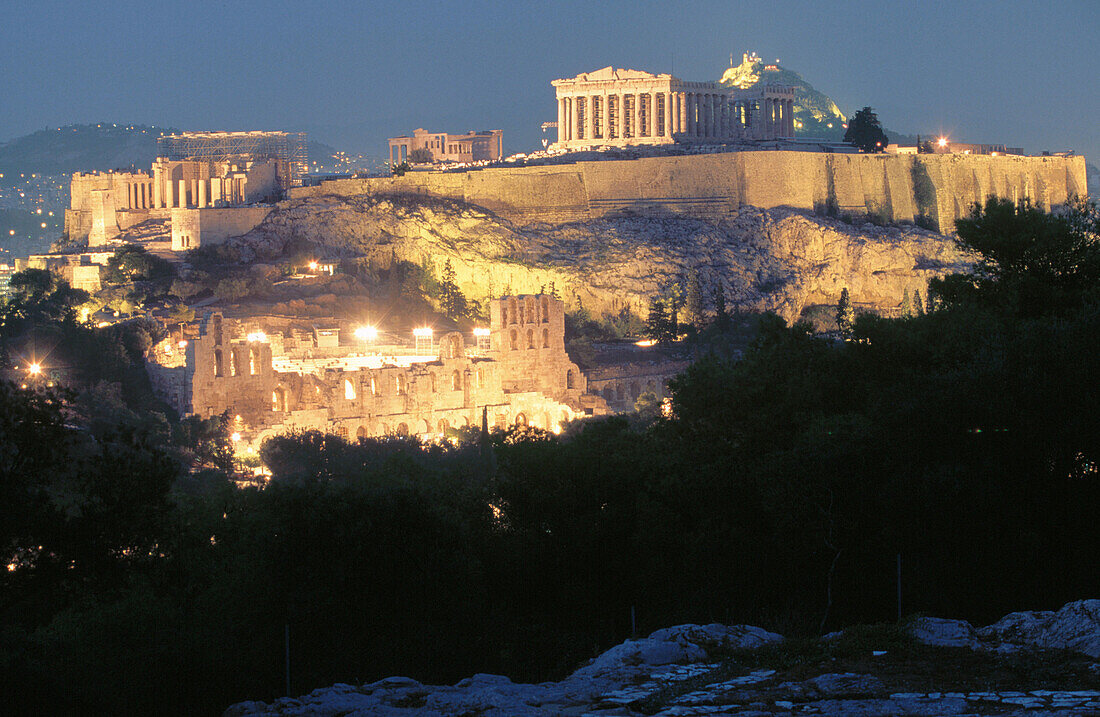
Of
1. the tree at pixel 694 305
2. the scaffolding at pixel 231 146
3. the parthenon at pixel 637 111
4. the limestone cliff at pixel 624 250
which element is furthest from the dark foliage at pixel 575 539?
the scaffolding at pixel 231 146

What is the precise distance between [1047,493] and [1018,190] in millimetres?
64488

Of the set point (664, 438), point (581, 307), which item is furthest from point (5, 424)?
point (581, 307)

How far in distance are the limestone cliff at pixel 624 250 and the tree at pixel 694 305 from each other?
1113 mm

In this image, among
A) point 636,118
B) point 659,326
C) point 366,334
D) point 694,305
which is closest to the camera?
point 366,334

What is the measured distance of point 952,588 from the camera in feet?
51.8

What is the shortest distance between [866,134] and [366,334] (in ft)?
136

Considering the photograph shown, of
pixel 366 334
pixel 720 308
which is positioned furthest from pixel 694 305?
pixel 366 334

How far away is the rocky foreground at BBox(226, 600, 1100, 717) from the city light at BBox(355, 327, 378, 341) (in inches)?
1354

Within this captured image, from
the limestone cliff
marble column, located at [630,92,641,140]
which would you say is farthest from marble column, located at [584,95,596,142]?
the limestone cliff

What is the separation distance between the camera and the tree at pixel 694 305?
5384 centimetres

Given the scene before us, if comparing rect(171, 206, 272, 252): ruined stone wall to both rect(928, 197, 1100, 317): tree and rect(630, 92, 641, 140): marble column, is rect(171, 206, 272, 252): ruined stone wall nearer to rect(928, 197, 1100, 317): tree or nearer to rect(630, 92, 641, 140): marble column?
rect(630, 92, 641, 140): marble column

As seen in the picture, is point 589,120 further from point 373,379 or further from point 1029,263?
point 1029,263

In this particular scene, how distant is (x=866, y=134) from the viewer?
256 ft

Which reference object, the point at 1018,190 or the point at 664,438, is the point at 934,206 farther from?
the point at 664,438
